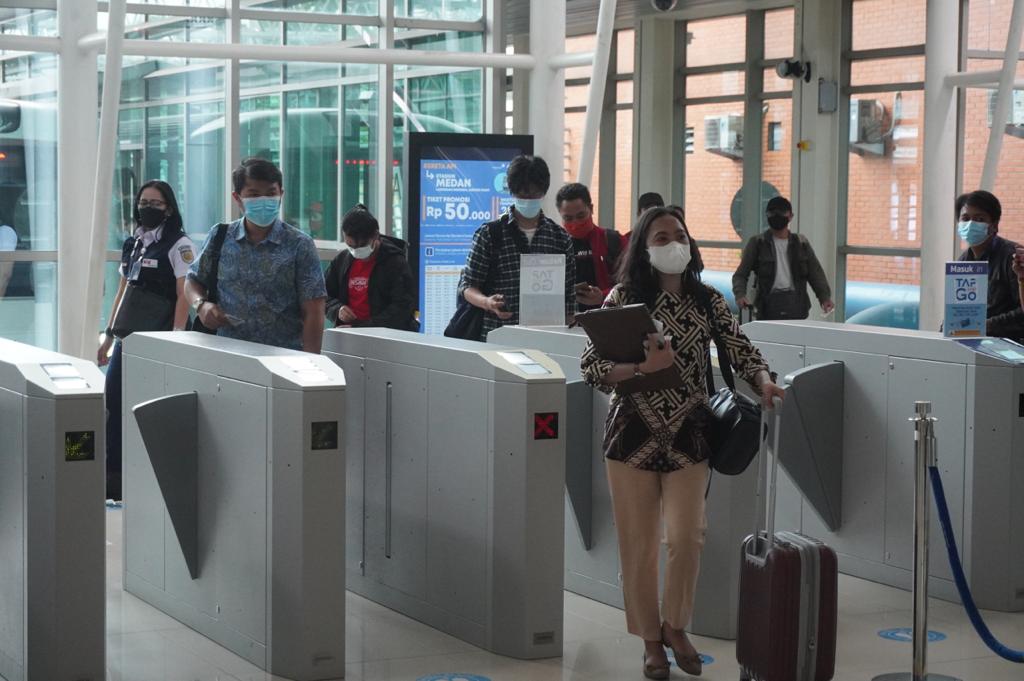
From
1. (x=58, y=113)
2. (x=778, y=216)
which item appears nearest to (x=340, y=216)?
(x=58, y=113)

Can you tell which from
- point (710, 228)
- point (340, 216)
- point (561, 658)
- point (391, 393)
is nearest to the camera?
point (561, 658)

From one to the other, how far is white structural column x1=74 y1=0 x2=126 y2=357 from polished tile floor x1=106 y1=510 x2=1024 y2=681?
2782 millimetres

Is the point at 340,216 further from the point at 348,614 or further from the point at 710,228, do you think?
the point at 710,228

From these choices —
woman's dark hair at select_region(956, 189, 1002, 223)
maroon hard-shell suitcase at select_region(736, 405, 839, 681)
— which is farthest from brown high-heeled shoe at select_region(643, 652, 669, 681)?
woman's dark hair at select_region(956, 189, 1002, 223)

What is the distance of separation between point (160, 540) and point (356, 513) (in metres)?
0.77

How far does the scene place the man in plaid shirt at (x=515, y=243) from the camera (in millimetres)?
6422

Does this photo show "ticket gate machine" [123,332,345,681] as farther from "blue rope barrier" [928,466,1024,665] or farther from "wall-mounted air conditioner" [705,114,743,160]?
"wall-mounted air conditioner" [705,114,743,160]

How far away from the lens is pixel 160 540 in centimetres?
562

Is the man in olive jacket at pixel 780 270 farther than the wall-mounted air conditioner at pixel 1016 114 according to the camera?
No

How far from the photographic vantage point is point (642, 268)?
4711 millimetres

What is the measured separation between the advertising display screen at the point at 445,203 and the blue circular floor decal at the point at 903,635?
468 centimetres

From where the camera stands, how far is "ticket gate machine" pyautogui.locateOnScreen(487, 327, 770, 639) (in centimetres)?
534

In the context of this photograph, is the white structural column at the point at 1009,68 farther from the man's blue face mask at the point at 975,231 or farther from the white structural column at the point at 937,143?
the man's blue face mask at the point at 975,231

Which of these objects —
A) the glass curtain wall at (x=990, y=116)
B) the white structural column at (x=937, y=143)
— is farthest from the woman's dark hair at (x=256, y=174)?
the glass curtain wall at (x=990, y=116)
